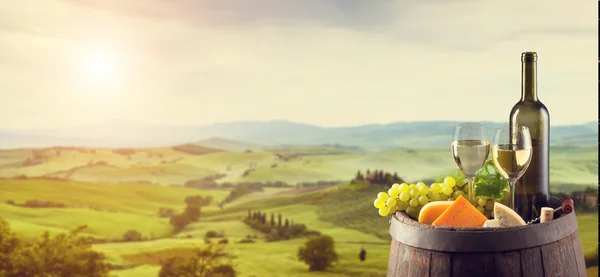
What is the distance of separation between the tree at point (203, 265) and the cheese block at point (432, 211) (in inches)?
99.0

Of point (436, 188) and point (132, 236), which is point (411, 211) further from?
point (132, 236)

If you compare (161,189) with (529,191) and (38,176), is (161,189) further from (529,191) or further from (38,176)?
(529,191)

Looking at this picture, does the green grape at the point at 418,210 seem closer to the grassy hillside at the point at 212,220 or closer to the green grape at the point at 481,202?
the green grape at the point at 481,202

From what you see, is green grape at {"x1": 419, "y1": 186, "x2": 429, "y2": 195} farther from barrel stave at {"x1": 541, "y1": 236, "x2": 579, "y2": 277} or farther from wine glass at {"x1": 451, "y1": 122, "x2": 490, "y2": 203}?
barrel stave at {"x1": 541, "y1": 236, "x2": 579, "y2": 277}

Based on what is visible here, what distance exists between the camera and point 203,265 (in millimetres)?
3785

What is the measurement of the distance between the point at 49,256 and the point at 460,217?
2886 mm

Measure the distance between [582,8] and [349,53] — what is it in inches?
64.1

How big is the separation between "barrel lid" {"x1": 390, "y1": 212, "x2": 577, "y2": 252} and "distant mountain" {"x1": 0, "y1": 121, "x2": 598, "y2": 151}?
2.43 meters

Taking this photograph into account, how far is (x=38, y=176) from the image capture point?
3.65 meters

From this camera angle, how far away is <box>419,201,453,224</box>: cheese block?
4.91 ft

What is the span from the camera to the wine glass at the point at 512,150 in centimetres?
154

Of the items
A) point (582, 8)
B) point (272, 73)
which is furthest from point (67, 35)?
point (582, 8)

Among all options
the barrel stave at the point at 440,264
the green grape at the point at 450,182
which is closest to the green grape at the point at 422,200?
the green grape at the point at 450,182

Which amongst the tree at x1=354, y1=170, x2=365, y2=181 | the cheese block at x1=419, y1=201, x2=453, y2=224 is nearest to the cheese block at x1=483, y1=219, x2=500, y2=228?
the cheese block at x1=419, y1=201, x2=453, y2=224
